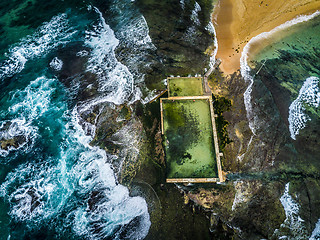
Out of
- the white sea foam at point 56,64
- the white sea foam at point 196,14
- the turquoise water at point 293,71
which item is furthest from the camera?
the white sea foam at point 196,14

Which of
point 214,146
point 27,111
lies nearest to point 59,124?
point 27,111

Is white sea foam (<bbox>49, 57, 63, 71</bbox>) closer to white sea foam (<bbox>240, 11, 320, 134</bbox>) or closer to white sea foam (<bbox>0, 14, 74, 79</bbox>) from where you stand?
white sea foam (<bbox>0, 14, 74, 79</bbox>)

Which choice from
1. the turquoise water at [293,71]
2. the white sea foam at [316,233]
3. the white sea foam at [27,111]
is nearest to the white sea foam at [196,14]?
the turquoise water at [293,71]

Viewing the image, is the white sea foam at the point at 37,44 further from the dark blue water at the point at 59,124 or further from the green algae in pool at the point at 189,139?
the green algae in pool at the point at 189,139

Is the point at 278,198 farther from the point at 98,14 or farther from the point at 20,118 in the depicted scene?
the point at 98,14

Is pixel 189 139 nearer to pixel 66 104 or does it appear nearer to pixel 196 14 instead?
pixel 66 104

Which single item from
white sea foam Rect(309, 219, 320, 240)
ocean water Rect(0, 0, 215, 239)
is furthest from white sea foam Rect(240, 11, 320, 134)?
white sea foam Rect(309, 219, 320, 240)
